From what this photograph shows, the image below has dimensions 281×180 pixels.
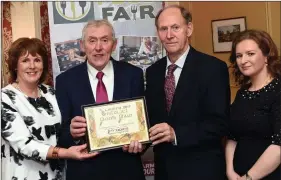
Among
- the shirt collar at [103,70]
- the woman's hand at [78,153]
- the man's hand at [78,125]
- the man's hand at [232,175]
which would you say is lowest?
the man's hand at [232,175]

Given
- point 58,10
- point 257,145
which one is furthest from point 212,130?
point 58,10

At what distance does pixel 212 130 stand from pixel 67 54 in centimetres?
131

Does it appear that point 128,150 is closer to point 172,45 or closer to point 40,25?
point 172,45

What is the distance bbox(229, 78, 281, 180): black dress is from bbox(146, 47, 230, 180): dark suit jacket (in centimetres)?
8

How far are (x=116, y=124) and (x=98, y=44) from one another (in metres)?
0.47

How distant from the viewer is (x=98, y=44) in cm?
202

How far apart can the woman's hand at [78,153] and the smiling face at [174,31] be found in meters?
0.74

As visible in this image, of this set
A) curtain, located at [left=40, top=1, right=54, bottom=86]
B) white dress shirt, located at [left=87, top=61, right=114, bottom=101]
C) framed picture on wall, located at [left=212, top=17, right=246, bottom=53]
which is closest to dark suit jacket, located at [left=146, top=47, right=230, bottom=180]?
white dress shirt, located at [left=87, top=61, right=114, bottom=101]

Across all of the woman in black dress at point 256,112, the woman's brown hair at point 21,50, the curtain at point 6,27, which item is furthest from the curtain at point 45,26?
the woman in black dress at point 256,112

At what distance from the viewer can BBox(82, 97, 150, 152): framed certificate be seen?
1.90m

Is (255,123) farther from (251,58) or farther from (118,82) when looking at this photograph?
(118,82)

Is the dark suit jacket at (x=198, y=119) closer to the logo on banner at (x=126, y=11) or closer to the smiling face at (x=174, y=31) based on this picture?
the smiling face at (x=174, y=31)

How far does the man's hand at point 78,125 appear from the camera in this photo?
186 cm

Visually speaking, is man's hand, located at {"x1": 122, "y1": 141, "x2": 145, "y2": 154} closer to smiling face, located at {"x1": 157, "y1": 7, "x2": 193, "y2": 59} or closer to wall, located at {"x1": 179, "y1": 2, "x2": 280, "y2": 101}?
smiling face, located at {"x1": 157, "y1": 7, "x2": 193, "y2": 59}
